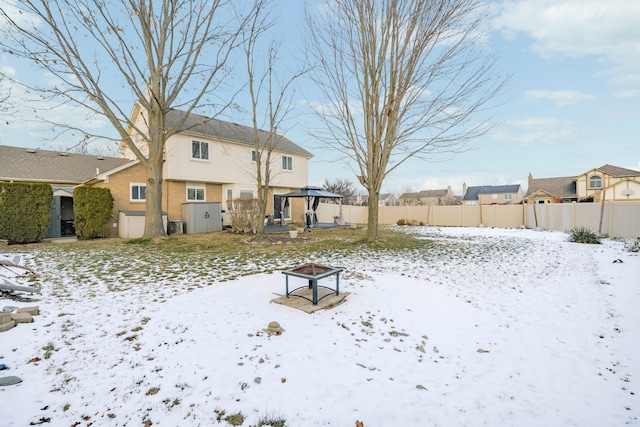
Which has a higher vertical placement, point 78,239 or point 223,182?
point 223,182

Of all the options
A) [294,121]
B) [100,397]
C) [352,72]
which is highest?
[352,72]

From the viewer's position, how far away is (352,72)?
11180 millimetres

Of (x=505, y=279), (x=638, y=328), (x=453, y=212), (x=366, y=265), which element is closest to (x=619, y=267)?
(x=505, y=279)

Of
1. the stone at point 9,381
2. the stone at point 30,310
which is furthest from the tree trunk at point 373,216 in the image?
the stone at point 9,381

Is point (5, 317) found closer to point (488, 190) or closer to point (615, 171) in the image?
point (615, 171)

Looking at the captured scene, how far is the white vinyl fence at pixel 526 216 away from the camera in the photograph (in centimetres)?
1392

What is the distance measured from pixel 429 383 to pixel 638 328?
374cm

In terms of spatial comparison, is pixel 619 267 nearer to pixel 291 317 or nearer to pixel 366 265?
pixel 366 265

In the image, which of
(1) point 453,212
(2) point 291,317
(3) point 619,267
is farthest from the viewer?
(1) point 453,212

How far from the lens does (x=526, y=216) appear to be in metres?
20.9

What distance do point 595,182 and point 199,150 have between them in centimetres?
4424

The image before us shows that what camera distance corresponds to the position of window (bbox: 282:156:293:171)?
72.1 feet

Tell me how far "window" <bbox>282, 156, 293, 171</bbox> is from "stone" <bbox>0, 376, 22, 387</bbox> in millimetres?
19899

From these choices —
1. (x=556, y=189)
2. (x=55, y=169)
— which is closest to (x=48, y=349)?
(x=55, y=169)
